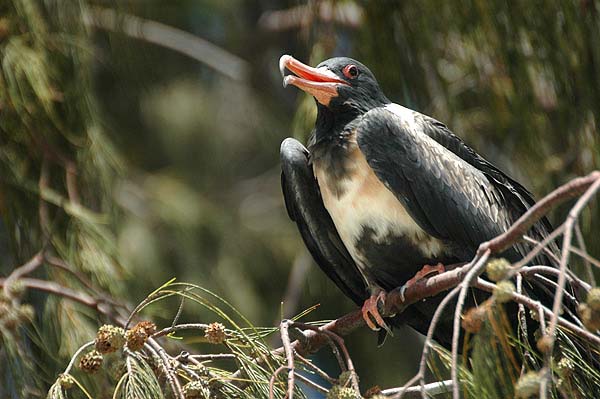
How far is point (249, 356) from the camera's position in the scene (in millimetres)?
2326

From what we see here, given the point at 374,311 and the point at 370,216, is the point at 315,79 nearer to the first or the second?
the point at 370,216

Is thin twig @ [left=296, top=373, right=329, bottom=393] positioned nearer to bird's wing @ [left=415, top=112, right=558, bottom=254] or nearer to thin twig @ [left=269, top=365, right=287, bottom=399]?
thin twig @ [left=269, top=365, right=287, bottom=399]

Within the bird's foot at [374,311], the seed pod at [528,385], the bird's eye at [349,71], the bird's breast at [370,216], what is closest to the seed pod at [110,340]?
the seed pod at [528,385]

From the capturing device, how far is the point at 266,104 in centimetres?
579

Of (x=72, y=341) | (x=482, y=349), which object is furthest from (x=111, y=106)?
(x=482, y=349)

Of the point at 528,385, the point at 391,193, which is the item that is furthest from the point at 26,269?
the point at 528,385

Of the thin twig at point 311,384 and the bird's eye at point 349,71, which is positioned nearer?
the thin twig at point 311,384

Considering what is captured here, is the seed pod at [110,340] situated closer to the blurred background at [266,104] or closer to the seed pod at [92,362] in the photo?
the seed pod at [92,362]

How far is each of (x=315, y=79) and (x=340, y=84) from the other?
0.26ft

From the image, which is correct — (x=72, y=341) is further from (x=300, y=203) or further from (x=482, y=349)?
(x=482, y=349)

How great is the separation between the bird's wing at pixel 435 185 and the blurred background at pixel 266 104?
0.35 meters

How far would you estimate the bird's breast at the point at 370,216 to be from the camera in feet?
10.0

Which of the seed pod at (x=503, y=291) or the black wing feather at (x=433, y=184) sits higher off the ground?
the black wing feather at (x=433, y=184)

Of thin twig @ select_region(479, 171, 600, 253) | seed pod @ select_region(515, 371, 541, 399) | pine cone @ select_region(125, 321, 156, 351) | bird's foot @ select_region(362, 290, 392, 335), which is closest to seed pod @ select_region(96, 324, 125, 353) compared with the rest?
pine cone @ select_region(125, 321, 156, 351)
